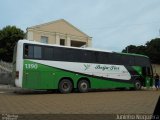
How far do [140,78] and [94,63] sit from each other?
5.72 meters

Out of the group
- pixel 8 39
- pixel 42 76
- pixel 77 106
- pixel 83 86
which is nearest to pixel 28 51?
pixel 42 76

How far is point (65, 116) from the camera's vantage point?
9906 millimetres

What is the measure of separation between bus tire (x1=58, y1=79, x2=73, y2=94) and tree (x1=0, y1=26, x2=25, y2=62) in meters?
35.4

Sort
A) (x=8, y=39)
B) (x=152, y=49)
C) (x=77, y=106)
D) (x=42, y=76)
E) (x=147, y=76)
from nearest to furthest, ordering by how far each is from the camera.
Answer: (x=77, y=106), (x=42, y=76), (x=147, y=76), (x=8, y=39), (x=152, y=49)

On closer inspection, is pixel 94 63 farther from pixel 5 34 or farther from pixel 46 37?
pixel 5 34

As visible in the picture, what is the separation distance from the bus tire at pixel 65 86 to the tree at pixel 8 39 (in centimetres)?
3543

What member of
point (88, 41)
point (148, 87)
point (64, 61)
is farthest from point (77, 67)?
point (88, 41)

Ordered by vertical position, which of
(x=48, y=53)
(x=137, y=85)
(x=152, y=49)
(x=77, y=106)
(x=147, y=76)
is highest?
(x=152, y=49)

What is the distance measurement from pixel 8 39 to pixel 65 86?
38127mm

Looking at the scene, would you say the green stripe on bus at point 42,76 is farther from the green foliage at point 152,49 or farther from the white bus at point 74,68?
the green foliage at point 152,49

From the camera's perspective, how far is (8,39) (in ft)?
196

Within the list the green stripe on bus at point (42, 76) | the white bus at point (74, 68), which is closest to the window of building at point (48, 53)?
the white bus at point (74, 68)

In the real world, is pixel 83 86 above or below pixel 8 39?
below

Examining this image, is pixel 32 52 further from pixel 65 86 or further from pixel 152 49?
pixel 152 49
